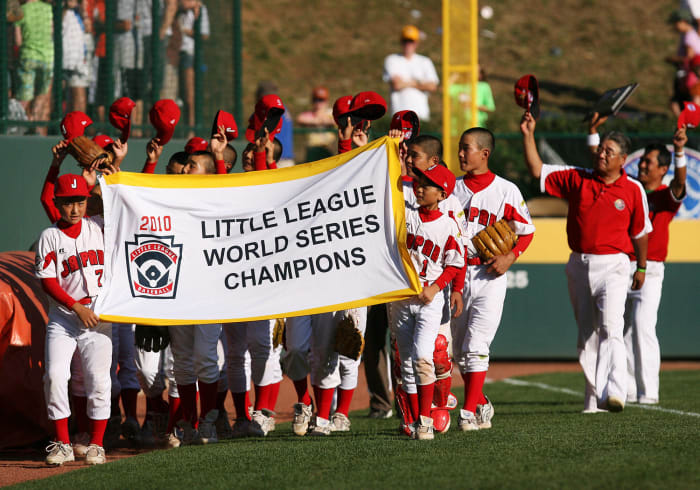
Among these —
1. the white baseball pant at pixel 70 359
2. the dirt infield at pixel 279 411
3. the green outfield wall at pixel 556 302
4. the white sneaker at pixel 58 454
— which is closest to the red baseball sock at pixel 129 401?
the dirt infield at pixel 279 411

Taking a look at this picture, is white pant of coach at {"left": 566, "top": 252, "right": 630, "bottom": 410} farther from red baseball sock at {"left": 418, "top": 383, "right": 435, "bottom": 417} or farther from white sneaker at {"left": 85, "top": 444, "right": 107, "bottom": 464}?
white sneaker at {"left": 85, "top": 444, "right": 107, "bottom": 464}

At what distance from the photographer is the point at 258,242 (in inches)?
298

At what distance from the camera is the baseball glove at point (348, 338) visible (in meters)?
7.74

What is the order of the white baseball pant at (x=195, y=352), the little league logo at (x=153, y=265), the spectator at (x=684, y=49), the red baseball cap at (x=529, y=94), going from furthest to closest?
1. the spectator at (x=684, y=49)
2. the red baseball cap at (x=529, y=94)
3. the white baseball pant at (x=195, y=352)
4. the little league logo at (x=153, y=265)

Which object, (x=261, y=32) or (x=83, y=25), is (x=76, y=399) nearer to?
(x=83, y=25)

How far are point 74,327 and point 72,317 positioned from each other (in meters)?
0.07

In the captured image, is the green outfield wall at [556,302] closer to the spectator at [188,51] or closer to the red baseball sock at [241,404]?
the spectator at [188,51]

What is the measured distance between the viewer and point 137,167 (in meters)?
11.9

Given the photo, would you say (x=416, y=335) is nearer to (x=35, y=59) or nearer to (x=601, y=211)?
(x=601, y=211)

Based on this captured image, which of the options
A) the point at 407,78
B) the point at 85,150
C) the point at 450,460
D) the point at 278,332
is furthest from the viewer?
the point at 407,78

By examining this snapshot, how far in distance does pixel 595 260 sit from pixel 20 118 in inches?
236

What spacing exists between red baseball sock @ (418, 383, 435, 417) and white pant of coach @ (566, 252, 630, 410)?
2.13m

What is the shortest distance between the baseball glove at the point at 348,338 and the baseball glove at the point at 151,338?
4.18ft

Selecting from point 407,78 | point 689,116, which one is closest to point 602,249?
point 689,116
